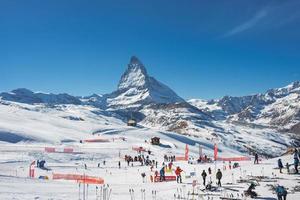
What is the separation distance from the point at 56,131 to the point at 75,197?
8642 cm

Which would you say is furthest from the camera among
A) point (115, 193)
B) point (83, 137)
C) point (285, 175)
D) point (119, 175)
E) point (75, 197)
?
point (83, 137)

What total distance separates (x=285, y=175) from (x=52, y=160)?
121ft

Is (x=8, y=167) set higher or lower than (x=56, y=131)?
lower

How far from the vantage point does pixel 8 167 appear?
52.1 meters

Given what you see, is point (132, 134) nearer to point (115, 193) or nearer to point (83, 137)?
point (83, 137)

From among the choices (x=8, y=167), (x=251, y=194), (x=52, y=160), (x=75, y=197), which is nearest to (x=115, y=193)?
(x=75, y=197)

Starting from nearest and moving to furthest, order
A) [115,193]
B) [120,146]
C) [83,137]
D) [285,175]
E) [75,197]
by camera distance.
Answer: [75,197], [115,193], [285,175], [120,146], [83,137]

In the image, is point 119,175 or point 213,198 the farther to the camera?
point 119,175

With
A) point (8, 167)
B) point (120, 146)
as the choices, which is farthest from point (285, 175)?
point (120, 146)

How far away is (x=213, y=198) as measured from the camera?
96.4ft

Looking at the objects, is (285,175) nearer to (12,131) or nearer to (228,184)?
(228,184)

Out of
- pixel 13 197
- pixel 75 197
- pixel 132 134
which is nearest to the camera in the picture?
pixel 13 197

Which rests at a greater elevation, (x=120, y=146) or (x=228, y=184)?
(x=120, y=146)

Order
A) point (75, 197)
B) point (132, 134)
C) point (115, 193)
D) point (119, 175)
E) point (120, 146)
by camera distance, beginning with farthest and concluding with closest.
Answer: point (132, 134), point (120, 146), point (119, 175), point (115, 193), point (75, 197)
